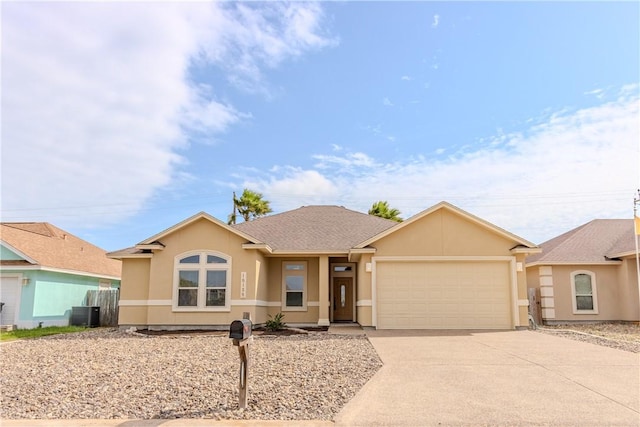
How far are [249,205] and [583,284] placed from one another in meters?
22.5

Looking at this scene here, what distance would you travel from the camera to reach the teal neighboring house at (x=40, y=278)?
65.1 ft

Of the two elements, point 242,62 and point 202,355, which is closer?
point 202,355

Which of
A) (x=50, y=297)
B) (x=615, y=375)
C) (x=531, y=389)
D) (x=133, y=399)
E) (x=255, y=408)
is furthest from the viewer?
(x=50, y=297)

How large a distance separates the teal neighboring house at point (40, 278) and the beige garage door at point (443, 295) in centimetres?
1403

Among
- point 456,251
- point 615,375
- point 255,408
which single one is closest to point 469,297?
point 456,251

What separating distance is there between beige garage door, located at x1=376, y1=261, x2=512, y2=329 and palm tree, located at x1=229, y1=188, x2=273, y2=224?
65.6 ft

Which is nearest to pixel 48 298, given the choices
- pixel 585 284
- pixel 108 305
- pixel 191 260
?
pixel 108 305

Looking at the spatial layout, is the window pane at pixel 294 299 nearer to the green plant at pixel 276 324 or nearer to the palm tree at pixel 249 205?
the green plant at pixel 276 324

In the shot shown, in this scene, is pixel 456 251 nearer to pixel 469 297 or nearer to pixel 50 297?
pixel 469 297

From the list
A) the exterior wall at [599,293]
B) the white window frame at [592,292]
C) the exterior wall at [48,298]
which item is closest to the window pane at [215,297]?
the exterior wall at [48,298]

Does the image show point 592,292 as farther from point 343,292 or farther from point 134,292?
point 134,292

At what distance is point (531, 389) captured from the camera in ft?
23.6

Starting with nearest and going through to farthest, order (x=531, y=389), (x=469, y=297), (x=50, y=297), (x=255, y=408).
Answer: (x=255, y=408), (x=531, y=389), (x=469, y=297), (x=50, y=297)

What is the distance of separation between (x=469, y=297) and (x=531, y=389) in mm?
9727
